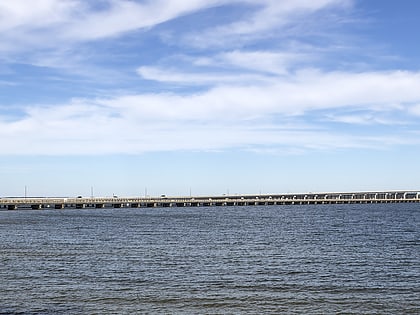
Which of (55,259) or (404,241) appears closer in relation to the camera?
(55,259)

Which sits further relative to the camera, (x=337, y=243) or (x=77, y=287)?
(x=337, y=243)

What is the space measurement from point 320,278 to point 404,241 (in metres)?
28.3

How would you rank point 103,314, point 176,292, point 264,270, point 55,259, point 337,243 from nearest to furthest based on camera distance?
point 103,314, point 176,292, point 264,270, point 55,259, point 337,243

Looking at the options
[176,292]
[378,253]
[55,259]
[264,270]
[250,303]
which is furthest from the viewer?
[378,253]

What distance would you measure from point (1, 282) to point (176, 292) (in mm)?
11126

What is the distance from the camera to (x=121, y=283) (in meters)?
33.5

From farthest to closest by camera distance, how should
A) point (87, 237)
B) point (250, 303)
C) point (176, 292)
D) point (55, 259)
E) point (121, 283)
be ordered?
1. point (87, 237)
2. point (55, 259)
3. point (121, 283)
4. point (176, 292)
5. point (250, 303)

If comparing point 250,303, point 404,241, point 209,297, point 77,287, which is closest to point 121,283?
point 77,287

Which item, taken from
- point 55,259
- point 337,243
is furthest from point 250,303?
point 337,243

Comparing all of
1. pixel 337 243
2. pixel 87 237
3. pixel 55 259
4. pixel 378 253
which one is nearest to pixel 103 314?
pixel 55 259

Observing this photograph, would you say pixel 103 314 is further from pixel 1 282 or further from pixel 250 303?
pixel 1 282

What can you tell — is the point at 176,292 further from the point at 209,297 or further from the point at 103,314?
the point at 103,314

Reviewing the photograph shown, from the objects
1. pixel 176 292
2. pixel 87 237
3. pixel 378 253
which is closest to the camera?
pixel 176 292

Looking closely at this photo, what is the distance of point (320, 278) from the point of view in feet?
115
